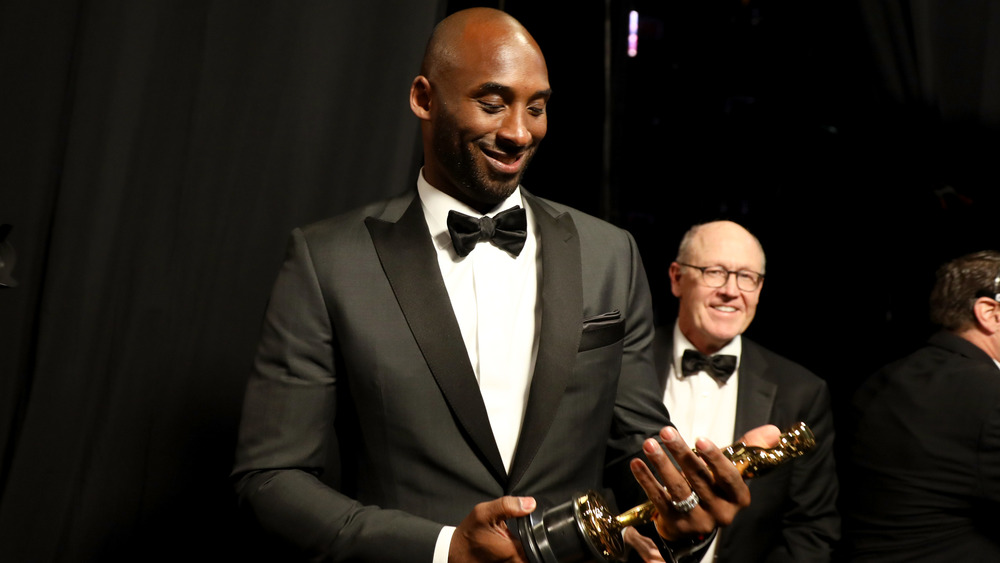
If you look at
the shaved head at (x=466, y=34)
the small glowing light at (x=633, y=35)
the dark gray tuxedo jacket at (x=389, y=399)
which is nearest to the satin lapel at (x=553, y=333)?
the dark gray tuxedo jacket at (x=389, y=399)

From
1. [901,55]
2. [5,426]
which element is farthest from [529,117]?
[901,55]

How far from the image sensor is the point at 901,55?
320 centimetres

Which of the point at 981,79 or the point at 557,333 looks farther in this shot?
the point at 981,79

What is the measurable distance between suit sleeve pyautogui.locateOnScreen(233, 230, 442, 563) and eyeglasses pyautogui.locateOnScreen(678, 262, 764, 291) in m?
1.50

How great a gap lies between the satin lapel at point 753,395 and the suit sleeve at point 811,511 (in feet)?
0.40

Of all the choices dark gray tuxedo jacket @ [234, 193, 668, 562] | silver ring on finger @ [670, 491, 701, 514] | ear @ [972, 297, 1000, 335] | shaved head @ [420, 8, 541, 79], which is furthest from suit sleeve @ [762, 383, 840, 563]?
shaved head @ [420, 8, 541, 79]

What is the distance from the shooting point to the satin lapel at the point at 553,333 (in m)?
1.60

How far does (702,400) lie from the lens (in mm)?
2855

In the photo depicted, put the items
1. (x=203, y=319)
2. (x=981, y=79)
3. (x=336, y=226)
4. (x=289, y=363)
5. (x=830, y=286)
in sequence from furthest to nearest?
(x=830, y=286), (x=981, y=79), (x=203, y=319), (x=336, y=226), (x=289, y=363)

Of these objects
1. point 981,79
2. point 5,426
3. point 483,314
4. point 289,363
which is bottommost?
point 5,426

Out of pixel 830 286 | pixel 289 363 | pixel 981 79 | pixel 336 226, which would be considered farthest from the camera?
pixel 830 286

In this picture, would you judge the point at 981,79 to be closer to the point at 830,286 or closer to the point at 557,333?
the point at 830,286

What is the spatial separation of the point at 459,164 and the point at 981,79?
217 cm

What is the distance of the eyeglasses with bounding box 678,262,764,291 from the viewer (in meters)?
2.88
